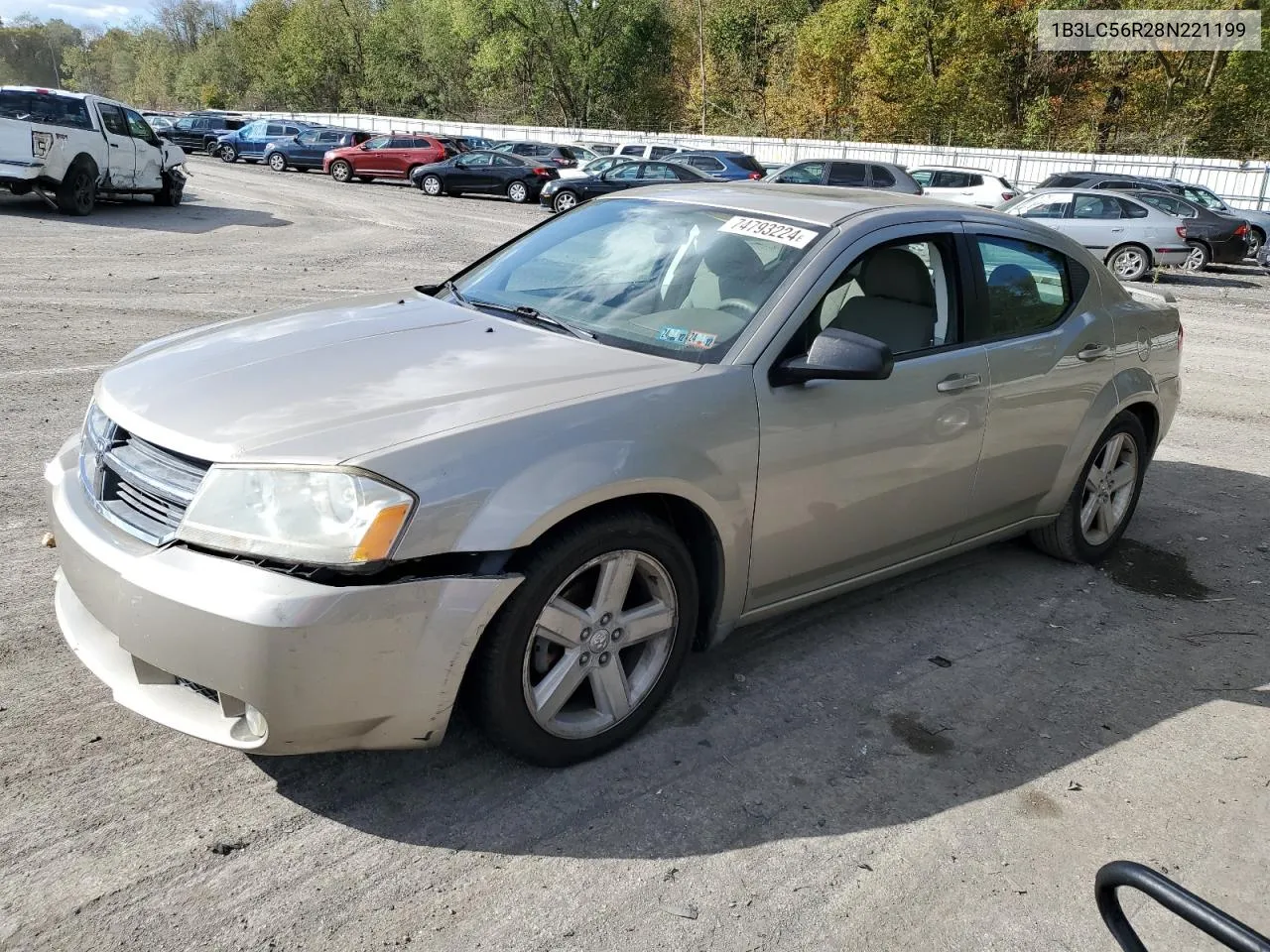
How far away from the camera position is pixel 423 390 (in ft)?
9.65

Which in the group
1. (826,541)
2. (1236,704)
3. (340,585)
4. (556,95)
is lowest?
(1236,704)

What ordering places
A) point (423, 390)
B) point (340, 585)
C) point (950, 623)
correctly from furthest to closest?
point (950, 623), point (423, 390), point (340, 585)

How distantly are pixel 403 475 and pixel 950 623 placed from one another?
2.65 metres

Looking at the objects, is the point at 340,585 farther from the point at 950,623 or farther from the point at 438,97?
the point at 438,97

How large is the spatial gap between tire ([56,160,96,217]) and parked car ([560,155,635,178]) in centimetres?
1263

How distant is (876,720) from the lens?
3510 mm

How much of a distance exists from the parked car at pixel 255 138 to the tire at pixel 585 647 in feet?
121

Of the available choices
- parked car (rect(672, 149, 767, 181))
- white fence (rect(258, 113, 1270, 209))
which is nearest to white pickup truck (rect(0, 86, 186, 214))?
parked car (rect(672, 149, 767, 181))

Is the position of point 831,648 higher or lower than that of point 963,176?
lower

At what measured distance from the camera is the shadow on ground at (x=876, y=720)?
2902 millimetres

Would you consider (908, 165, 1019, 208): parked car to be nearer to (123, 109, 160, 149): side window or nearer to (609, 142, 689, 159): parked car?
(609, 142, 689, 159): parked car

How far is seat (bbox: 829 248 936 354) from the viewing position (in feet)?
12.4

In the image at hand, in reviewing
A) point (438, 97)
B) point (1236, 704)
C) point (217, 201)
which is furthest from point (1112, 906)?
point (438, 97)

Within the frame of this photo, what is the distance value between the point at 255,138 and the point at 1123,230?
30507 mm
